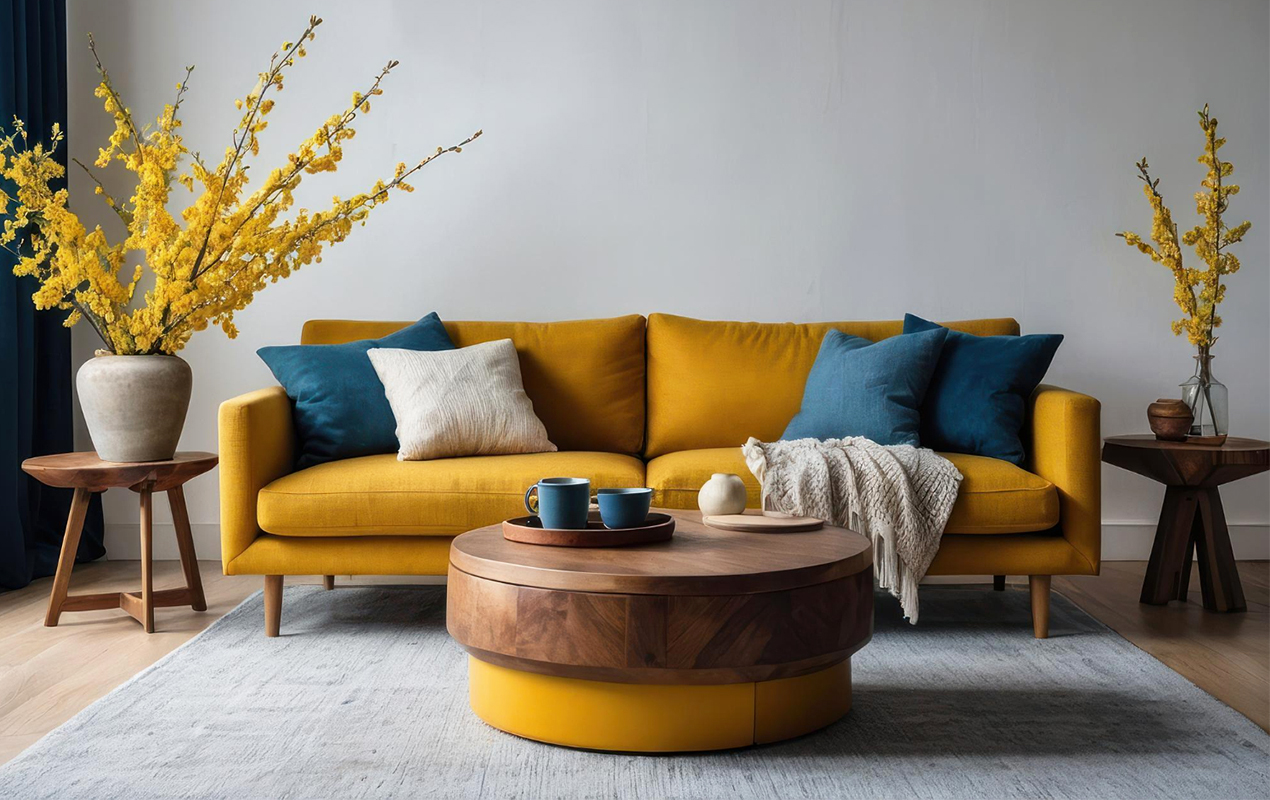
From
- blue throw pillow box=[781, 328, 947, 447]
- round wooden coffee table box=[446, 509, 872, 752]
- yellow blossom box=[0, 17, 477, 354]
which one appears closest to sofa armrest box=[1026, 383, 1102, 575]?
blue throw pillow box=[781, 328, 947, 447]

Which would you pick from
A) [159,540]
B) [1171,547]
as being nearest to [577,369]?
[159,540]

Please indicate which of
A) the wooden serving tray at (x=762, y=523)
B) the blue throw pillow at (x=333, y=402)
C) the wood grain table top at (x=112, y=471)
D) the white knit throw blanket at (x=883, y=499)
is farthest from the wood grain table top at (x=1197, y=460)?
the wood grain table top at (x=112, y=471)

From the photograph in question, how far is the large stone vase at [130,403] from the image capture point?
294 centimetres

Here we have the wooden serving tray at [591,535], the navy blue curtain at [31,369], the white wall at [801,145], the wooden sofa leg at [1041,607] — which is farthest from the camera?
the white wall at [801,145]

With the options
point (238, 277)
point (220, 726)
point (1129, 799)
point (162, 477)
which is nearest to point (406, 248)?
point (238, 277)

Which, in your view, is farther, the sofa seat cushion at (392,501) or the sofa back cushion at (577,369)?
the sofa back cushion at (577,369)

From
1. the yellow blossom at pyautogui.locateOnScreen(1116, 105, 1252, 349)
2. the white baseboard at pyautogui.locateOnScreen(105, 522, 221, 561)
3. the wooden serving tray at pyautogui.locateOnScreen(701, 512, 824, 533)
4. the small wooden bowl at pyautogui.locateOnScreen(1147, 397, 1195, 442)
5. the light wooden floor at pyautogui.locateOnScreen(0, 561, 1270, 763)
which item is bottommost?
the light wooden floor at pyautogui.locateOnScreen(0, 561, 1270, 763)

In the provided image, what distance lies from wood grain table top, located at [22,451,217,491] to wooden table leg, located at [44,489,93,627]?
0.07 metres

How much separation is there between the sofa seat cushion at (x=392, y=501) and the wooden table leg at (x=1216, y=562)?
2055 millimetres

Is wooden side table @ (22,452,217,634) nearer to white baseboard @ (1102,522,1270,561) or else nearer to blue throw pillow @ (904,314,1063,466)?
blue throw pillow @ (904,314,1063,466)

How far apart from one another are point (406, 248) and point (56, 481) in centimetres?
156

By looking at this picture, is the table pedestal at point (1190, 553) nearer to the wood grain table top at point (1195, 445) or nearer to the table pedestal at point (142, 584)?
the wood grain table top at point (1195, 445)

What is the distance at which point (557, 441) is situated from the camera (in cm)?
351

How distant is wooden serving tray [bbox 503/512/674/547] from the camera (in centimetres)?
207
